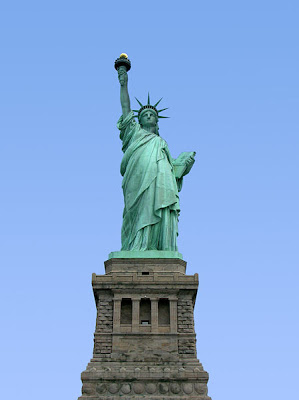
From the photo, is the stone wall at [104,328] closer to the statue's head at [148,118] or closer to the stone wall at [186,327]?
the stone wall at [186,327]

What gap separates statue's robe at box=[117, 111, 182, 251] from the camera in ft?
87.4

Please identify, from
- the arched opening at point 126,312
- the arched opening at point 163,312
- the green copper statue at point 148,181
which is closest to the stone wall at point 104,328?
the arched opening at point 126,312

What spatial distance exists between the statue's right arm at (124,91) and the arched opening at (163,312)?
9750mm

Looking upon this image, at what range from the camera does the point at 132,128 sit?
29.6 metres

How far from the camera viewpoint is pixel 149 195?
2719 cm

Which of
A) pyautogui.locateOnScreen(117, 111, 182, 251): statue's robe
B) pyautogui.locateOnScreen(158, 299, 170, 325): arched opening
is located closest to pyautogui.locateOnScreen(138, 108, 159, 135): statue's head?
pyautogui.locateOnScreen(117, 111, 182, 251): statue's robe

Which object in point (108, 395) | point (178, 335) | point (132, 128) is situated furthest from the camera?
point (132, 128)

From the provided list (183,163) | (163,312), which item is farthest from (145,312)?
(183,163)

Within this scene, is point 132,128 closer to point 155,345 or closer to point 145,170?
point 145,170

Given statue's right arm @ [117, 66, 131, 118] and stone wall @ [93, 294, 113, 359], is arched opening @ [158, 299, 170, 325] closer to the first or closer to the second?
stone wall @ [93, 294, 113, 359]

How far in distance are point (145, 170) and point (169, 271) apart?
16.5ft

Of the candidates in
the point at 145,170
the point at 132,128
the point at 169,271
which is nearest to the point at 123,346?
the point at 169,271

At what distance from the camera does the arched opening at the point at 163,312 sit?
2417 centimetres

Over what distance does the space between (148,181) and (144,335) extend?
22.9 feet
